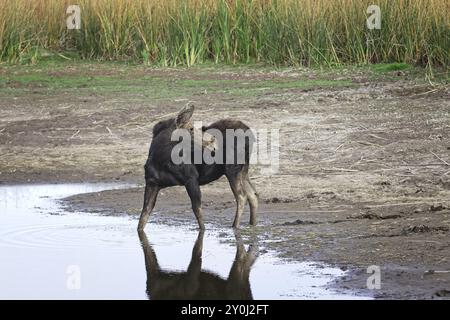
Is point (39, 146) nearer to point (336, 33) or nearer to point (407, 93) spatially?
point (407, 93)

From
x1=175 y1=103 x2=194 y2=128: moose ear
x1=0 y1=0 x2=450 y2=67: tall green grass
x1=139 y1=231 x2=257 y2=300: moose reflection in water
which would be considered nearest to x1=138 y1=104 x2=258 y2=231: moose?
x1=175 y1=103 x2=194 y2=128: moose ear

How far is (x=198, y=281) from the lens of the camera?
9.00 meters

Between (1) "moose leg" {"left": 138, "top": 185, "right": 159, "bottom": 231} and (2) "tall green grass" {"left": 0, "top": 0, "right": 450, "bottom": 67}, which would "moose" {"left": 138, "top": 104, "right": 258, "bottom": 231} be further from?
(2) "tall green grass" {"left": 0, "top": 0, "right": 450, "bottom": 67}

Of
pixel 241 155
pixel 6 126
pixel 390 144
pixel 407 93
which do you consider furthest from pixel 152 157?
pixel 407 93

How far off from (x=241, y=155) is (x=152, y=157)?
830mm

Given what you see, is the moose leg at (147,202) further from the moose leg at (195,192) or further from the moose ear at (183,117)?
the moose ear at (183,117)

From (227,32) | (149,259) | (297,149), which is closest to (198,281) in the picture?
(149,259)

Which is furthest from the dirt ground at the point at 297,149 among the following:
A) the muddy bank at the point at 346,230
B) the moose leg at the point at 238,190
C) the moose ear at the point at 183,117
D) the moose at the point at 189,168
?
the moose ear at the point at 183,117

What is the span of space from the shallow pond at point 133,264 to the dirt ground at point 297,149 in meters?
0.32

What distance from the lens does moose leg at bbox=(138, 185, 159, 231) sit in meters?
10.8

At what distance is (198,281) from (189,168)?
186cm
